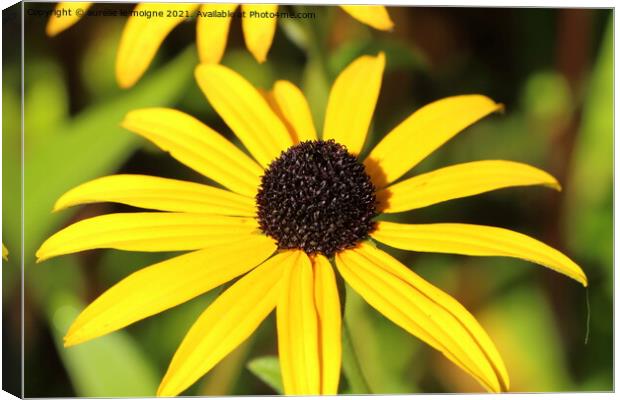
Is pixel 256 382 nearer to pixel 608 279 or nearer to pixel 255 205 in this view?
pixel 255 205

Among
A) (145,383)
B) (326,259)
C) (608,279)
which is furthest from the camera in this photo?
(608,279)

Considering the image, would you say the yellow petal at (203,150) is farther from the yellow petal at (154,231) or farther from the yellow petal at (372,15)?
the yellow petal at (372,15)

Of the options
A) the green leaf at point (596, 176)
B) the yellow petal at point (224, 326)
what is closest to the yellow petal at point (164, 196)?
the yellow petal at point (224, 326)

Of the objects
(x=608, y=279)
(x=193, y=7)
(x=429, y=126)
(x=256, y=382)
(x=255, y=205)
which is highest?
(x=193, y=7)

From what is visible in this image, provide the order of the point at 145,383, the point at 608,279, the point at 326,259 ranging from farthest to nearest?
the point at 608,279 < the point at 145,383 < the point at 326,259

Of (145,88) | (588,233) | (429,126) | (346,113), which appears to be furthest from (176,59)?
(588,233)

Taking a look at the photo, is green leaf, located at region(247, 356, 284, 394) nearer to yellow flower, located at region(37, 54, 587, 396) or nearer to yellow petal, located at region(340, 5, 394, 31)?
yellow flower, located at region(37, 54, 587, 396)
